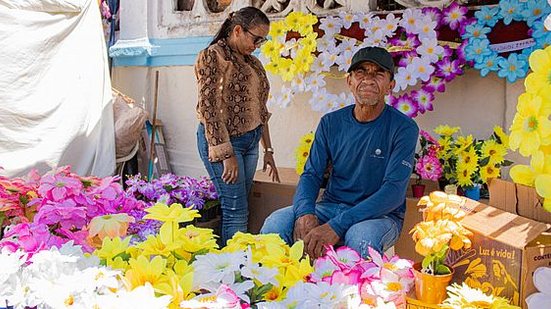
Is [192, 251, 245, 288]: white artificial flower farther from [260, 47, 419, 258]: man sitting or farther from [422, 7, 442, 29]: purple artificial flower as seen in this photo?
[422, 7, 442, 29]: purple artificial flower

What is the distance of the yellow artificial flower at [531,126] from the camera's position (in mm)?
892

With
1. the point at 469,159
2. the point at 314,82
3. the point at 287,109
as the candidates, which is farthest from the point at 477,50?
the point at 287,109

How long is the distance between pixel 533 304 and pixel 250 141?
2198 mm

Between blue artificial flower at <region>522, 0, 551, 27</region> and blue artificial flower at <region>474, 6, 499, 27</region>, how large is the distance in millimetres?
160

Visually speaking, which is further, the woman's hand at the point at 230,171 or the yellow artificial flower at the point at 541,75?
the woman's hand at the point at 230,171

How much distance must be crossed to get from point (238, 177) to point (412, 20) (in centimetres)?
140

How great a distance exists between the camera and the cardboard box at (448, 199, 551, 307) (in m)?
1.09

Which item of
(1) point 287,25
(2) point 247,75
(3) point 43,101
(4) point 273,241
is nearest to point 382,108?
(2) point 247,75

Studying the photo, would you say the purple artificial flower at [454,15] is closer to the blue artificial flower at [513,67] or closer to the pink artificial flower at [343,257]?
the blue artificial flower at [513,67]

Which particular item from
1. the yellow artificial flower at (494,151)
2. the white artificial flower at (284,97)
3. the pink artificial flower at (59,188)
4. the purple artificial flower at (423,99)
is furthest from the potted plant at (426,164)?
the pink artificial flower at (59,188)

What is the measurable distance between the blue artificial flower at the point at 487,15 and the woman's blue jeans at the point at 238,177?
53.2 inches

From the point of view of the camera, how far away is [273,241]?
52.9 inches

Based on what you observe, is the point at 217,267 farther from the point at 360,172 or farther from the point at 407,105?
the point at 407,105

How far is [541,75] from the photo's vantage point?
35.8 inches
